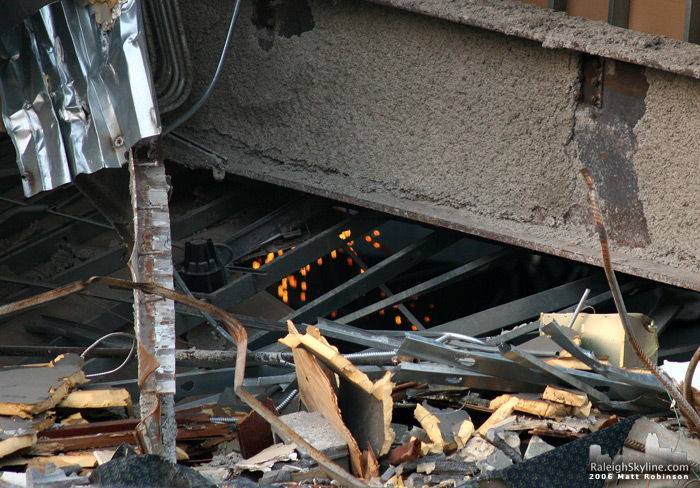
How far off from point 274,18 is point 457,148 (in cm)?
157

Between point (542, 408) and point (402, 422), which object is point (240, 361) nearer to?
point (402, 422)

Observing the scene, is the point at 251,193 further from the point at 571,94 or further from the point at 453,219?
the point at 571,94

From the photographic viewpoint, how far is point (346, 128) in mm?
5168

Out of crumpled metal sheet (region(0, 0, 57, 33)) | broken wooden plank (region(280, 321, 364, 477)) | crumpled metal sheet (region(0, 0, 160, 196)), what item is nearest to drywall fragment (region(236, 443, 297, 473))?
broken wooden plank (region(280, 321, 364, 477))

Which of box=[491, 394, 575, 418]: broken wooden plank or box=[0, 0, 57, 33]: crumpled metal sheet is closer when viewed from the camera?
box=[491, 394, 575, 418]: broken wooden plank

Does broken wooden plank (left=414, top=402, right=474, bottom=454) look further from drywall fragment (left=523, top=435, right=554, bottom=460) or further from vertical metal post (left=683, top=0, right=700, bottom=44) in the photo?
vertical metal post (left=683, top=0, right=700, bottom=44)

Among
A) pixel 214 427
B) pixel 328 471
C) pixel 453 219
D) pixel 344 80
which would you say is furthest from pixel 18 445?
pixel 344 80

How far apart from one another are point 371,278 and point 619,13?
2092mm

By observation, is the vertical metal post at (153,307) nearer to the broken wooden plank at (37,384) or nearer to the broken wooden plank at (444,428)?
the broken wooden plank at (37,384)

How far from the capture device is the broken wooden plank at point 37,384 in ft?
10.4

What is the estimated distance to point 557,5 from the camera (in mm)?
4426

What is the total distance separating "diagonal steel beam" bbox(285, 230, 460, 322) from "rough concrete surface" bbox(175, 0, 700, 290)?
0.33 meters

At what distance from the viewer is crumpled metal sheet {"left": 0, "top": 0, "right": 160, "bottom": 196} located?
138 inches

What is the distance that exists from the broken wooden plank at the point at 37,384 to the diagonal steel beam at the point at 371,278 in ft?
4.87
